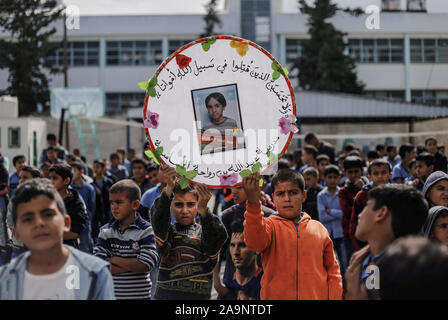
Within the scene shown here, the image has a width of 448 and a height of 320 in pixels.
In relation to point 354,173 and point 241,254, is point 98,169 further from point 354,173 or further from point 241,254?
point 241,254

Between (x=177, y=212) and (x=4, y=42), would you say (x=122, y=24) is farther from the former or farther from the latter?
(x=177, y=212)

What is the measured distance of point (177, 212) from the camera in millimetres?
4016

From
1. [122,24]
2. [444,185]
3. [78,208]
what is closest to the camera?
[444,185]

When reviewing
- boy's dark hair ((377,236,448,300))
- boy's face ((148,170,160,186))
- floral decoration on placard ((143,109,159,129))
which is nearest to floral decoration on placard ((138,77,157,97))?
floral decoration on placard ((143,109,159,129))

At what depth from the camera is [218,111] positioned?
3.30 m

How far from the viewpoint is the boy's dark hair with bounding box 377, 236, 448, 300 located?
169 centimetres

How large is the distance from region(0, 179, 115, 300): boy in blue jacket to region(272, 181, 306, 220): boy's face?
146cm

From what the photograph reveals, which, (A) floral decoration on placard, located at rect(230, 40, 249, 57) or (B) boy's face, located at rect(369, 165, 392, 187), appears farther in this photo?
(B) boy's face, located at rect(369, 165, 392, 187)

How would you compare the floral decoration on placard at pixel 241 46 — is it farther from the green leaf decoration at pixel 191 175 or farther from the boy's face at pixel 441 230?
the boy's face at pixel 441 230

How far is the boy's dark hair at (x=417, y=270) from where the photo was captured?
1.69 meters

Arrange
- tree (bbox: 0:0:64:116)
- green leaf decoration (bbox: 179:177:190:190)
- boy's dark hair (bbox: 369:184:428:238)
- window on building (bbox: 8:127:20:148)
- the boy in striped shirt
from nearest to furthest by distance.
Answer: boy's dark hair (bbox: 369:184:428:238) < green leaf decoration (bbox: 179:177:190:190) < the boy in striped shirt < window on building (bbox: 8:127:20:148) < tree (bbox: 0:0:64:116)

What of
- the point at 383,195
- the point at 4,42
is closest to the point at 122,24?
the point at 4,42

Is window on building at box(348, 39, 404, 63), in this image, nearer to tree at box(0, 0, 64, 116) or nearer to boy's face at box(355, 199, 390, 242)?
tree at box(0, 0, 64, 116)
